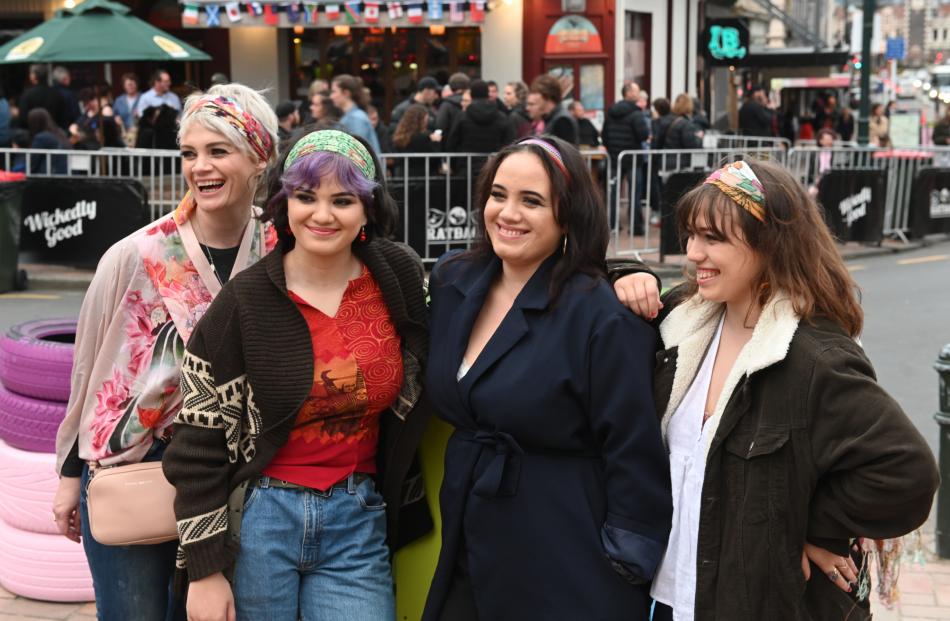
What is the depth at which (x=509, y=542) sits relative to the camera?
9.55ft

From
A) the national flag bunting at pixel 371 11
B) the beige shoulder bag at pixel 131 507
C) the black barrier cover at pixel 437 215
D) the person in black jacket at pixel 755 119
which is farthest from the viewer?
the person in black jacket at pixel 755 119

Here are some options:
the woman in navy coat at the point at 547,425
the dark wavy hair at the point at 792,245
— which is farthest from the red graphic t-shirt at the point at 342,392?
the dark wavy hair at the point at 792,245

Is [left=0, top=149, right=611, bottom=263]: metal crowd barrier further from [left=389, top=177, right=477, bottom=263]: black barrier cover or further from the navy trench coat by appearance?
the navy trench coat

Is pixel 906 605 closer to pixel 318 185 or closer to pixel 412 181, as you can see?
pixel 318 185

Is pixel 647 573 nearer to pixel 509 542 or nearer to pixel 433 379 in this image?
pixel 509 542

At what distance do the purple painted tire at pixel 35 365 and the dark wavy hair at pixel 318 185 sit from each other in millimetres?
1688

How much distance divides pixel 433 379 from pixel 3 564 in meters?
2.97

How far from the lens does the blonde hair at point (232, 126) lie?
10.6 ft

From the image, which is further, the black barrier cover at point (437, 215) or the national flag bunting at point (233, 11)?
the national flag bunting at point (233, 11)

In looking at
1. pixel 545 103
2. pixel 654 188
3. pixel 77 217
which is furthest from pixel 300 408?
pixel 654 188

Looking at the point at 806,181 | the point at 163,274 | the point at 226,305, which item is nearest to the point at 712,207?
the point at 226,305

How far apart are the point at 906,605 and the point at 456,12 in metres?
17.2

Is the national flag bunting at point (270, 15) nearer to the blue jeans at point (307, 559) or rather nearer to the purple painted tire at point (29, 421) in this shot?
the purple painted tire at point (29, 421)

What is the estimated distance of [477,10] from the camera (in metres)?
20.6
